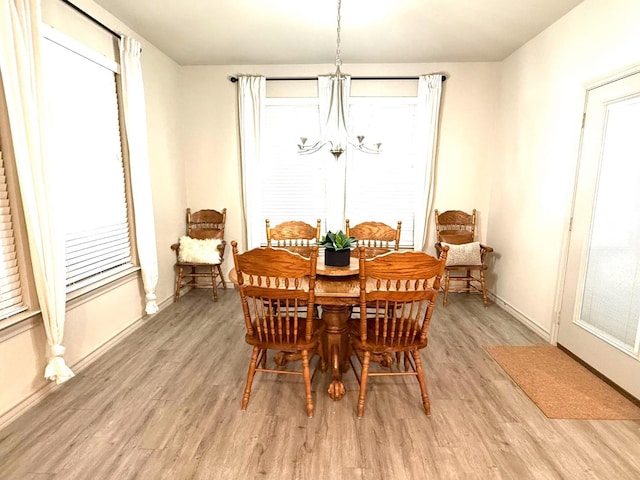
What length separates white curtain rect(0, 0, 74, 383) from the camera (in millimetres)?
1873

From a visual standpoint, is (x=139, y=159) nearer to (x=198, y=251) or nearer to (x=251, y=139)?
(x=198, y=251)

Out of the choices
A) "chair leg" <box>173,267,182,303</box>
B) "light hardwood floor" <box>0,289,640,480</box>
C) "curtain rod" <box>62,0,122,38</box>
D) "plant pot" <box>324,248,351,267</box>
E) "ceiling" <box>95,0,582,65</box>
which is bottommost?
"light hardwood floor" <box>0,289,640,480</box>

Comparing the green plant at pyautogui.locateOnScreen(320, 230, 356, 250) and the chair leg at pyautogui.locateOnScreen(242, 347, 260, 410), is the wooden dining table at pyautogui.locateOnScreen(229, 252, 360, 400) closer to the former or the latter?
the green plant at pyautogui.locateOnScreen(320, 230, 356, 250)

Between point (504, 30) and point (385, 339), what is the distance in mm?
3117

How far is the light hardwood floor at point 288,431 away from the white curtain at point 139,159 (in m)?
0.87

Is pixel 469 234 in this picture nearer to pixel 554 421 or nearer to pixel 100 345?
pixel 554 421

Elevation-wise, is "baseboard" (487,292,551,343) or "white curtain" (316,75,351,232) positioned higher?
"white curtain" (316,75,351,232)

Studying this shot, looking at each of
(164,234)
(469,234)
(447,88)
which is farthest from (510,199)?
(164,234)

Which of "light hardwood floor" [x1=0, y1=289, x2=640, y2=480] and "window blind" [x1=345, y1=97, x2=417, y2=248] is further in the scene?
"window blind" [x1=345, y1=97, x2=417, y2=248]

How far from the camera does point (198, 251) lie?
3.96 meters

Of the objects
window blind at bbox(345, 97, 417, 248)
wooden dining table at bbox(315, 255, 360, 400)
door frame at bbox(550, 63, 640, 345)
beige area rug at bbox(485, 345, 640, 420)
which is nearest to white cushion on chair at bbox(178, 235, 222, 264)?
window blind at bbox(345, 97, 417, 248)

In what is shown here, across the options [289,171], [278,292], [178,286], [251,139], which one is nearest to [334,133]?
[289,171]

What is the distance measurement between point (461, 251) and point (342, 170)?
5.57 feet

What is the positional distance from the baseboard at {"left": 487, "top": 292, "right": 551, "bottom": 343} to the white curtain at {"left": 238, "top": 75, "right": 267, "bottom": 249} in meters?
2.97
